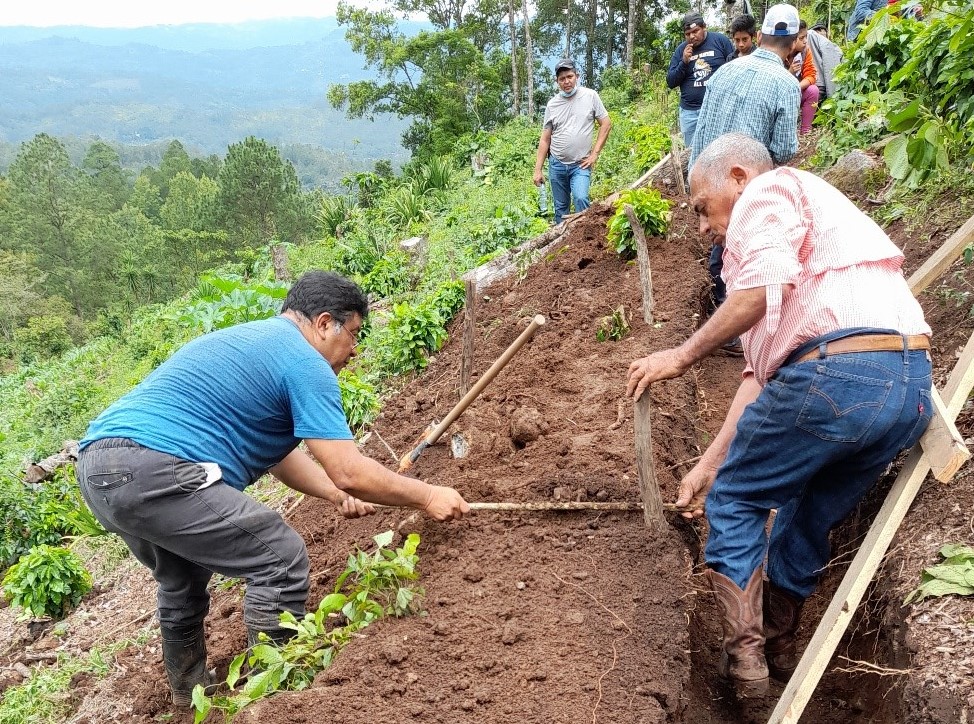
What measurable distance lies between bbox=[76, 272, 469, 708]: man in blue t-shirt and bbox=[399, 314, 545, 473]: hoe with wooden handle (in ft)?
2.91

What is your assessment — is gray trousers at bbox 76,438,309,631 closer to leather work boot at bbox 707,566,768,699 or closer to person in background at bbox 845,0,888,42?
leather work boot at bbox 707,566,768,699

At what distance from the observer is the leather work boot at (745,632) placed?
9.01 ft

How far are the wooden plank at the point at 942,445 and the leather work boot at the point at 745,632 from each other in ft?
2.43

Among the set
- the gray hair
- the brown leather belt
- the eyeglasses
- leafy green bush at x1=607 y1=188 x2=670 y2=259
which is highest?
the gray hair

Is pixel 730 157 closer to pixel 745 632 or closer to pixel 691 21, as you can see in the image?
pixel 745 632

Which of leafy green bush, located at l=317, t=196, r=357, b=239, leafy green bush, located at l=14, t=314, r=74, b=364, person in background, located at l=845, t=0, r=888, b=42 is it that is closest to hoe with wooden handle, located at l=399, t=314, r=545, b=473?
person in background, located at l=845, t=0, r=888, b=42

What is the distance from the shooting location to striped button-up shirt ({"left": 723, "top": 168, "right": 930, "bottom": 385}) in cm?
236

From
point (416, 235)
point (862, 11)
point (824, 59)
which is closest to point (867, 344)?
point (824, 59)

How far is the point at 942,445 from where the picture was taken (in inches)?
98.0

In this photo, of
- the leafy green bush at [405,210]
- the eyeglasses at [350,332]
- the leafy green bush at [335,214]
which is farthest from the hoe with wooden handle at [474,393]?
the leafy green bush at [335,214]

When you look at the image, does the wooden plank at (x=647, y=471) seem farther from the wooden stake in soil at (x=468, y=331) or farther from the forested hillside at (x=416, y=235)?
the wooden stake in soil at (x=468, y=331)

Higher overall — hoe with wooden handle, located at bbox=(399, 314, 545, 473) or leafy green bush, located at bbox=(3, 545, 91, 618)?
hoe with wooden handle, located at bbox=(399, 314, 545, 473)

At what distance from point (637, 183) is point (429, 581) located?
698 cm

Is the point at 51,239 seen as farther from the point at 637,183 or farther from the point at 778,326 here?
the point at 778,326
